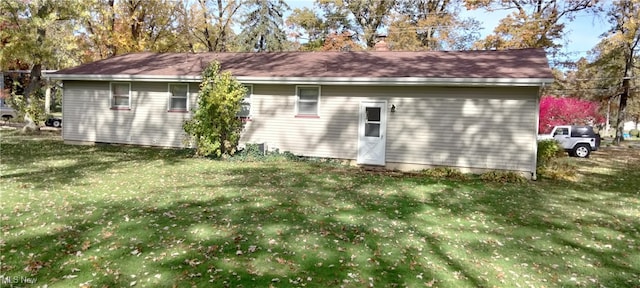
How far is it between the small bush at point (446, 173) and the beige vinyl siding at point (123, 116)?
27.3 ft

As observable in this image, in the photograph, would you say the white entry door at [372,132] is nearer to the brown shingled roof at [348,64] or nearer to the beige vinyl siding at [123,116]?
the brown shingled roof at [348,64]

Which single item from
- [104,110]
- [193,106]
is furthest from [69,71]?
[193,106]

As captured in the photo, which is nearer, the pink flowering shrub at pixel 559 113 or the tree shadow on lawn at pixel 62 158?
the tree shadow on lawn at pixel 62 158

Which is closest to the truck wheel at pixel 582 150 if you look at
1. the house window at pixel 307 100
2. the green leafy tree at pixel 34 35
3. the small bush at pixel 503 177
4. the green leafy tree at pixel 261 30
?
the small bush at pixel 503 177

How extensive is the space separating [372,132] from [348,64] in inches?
109

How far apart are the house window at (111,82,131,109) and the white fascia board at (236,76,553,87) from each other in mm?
4778

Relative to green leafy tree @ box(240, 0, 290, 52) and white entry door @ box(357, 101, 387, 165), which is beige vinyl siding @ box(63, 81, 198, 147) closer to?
white entry door @ box(357, 101, 387, 165)

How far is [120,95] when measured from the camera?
1492 centimetres

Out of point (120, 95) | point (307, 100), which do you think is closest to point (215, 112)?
point (307, 100)

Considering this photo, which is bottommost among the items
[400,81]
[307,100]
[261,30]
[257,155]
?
[257,155]

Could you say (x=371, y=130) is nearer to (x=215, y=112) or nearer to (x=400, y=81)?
(x=400, y=81)

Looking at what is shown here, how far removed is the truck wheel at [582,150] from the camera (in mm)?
18312

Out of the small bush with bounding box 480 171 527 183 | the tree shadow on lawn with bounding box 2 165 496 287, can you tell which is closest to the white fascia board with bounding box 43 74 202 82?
the tree shadow on lawn with bounding box 2 165 496 287

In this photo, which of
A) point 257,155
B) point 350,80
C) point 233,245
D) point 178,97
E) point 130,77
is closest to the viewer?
point 233,245
